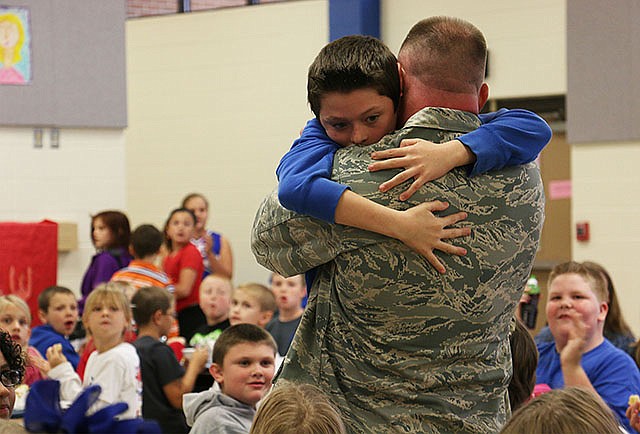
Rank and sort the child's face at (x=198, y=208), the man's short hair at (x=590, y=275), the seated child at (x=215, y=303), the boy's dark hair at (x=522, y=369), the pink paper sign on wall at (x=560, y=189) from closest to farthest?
the boy's dark hair at (x=522, y=369) → the man's short hair at (x=590, y=275) → the seated child at (x=215, y=303) → the child's face at (x=198, y=208) → the pink paper sign on wall at (x=560, y=189)

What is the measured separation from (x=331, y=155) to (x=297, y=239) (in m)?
0.18

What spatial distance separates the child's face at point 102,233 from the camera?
24.2ft

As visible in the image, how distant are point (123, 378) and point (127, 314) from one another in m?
0.58

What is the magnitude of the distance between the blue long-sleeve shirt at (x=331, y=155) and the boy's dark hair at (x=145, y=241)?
15.7 ft

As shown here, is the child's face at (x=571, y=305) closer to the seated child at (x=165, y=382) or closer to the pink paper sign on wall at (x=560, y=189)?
the seated child at (x=165, y=382)

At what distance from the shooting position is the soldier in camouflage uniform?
1939 mm

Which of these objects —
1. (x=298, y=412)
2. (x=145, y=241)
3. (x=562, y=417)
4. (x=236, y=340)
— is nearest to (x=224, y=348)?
(x=236, y=340)

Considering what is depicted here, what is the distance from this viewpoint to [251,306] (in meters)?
5.71

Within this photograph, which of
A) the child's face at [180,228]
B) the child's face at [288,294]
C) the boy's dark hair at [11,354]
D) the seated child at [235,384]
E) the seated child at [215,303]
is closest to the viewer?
the boy's dark hair at [11,354]

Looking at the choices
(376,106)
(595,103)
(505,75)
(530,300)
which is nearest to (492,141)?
(376,106)

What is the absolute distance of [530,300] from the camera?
15.2 ft

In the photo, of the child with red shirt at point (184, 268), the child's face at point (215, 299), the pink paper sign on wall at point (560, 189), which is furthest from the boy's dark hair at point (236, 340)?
the pink paper sign on wall at point (560, 189)

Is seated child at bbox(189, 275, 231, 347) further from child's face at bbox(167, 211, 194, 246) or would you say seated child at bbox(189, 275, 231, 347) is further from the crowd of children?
child's face at bbox(167, 211, 194, 246)

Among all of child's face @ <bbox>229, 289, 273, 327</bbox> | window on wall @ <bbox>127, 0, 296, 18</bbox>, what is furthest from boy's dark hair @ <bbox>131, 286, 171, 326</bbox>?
window on wall @ <bbox>127, 0, 296, 18</bbox>
